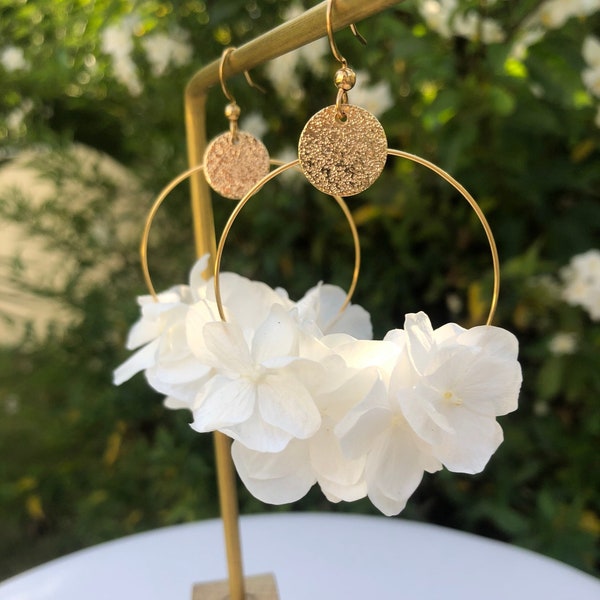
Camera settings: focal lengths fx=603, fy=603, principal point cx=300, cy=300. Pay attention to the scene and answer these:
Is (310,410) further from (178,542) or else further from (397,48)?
(397,48)

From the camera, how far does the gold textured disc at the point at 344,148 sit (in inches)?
12.6

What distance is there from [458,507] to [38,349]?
2.58ft

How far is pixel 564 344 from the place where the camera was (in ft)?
2.81

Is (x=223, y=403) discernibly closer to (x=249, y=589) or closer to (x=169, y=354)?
(x=169, y=354)

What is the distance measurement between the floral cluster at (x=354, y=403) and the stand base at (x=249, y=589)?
20 cm

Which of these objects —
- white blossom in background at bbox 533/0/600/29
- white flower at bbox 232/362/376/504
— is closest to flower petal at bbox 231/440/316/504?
white flower at bbox 232/362/376/504

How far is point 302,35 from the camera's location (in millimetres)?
337

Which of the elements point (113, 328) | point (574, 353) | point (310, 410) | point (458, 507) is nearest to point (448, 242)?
point (574, 353)

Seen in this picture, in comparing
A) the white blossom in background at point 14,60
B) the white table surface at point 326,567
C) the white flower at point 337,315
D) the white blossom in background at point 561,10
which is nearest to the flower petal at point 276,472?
the white flower at point 337,315

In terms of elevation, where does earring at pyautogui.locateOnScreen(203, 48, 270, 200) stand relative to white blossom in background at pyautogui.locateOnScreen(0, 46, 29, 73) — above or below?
below

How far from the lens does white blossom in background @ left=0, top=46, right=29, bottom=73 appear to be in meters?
1.04

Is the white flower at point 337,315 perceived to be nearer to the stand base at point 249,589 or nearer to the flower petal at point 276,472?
the flower petal at point 276,472

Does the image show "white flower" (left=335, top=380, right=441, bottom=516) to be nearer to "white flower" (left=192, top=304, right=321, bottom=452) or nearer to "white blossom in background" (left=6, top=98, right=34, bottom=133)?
"white flower" (left=192, top=304, right=321, bottom=452)

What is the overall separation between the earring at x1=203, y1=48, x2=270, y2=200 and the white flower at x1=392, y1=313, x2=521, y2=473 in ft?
0.59
